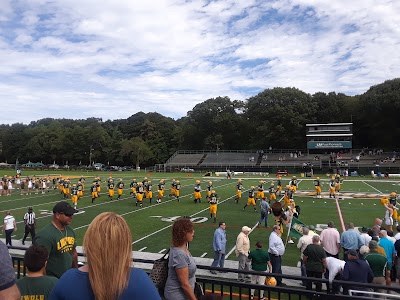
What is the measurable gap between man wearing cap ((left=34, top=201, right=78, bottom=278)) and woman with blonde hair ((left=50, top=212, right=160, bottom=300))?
2.59m

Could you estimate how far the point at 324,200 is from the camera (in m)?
24.9

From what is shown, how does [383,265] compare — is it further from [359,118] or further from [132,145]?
[132,145]

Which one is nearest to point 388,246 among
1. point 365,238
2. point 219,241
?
point 365,238

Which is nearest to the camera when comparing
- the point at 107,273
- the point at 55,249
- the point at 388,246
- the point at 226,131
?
the point at 107,273

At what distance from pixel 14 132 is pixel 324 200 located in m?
101

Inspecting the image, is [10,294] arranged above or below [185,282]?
above

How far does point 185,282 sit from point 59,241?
1935 millimetres

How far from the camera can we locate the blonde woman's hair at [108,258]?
6.21 ft

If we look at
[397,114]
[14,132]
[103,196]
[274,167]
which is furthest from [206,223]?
[14,132]

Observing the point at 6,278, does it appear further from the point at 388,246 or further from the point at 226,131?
the point at 226,131

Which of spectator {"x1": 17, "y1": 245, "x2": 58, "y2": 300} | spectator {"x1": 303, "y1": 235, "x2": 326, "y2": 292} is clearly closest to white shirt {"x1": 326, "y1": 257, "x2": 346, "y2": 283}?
spectator {"x1": 303, "y1": 235, "x2": 326, "y2": 292}

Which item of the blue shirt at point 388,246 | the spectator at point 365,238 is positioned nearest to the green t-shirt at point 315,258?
the blue shirt at point 388,246

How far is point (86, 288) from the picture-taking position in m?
1.95

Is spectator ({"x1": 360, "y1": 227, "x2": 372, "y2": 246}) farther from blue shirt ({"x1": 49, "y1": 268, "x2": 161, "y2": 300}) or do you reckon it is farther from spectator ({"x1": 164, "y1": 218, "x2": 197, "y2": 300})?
blue shirt ({"x1": 49, "y1": 268, "x2": 161, "y2": 300})
